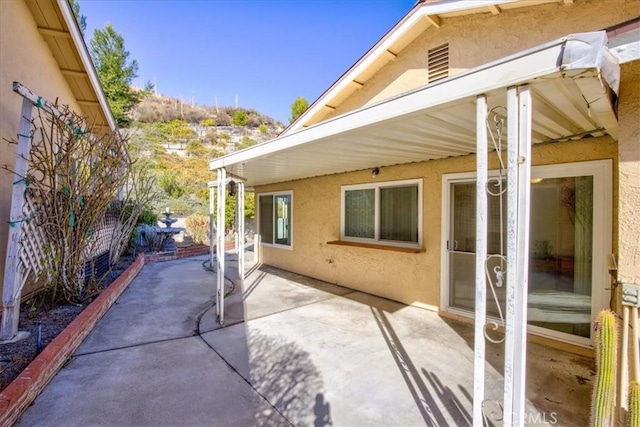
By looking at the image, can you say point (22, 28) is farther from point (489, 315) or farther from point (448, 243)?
point (489, 315)

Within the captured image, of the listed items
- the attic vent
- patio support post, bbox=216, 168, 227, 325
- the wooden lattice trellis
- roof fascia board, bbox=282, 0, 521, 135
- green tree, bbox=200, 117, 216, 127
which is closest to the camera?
the wooden lattice trellis

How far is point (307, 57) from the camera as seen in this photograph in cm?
2616

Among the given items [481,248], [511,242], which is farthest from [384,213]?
[511,242]

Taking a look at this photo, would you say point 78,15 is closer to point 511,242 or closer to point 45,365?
point 45,365

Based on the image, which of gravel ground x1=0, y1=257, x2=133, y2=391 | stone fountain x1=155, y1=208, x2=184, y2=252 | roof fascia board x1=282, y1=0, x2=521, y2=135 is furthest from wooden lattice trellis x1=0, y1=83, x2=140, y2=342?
stone fountain x1=155, y1=208, x2=184, y2=252

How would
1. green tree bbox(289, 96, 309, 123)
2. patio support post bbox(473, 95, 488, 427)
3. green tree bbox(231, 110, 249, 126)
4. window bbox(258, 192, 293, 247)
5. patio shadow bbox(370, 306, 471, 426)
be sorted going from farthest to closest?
green tree bbox(231, 110, 249, 126), green tree bbox(289, 96, 309, 123), window bbox(258, 192, 293, 247), patio shadow bbox(370, 306, 471, 426), patio support post bbox(473, 95, 488, 427)

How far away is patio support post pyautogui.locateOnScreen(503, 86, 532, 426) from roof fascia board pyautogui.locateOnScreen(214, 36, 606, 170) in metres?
0.13

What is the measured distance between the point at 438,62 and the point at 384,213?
3.16 meters

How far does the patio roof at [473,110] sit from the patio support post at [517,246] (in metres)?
0.21

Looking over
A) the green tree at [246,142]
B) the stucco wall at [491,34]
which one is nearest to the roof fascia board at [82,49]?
the stucco wall at [491,34]

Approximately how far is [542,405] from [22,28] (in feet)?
32.1

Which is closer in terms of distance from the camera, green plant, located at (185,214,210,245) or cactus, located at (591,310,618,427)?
cactus, located at (591,310,618,427)

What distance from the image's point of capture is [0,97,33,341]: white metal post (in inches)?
159

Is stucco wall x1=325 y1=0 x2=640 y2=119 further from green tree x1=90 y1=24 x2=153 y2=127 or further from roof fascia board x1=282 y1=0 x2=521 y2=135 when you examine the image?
green tree x1=90 y1=24 x2=153 y2=127
